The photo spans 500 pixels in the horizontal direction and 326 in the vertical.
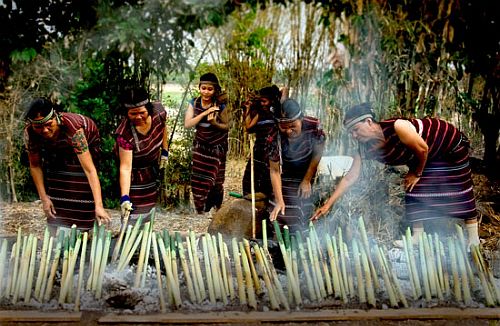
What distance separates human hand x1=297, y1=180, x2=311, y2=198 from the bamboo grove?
25.6 inches

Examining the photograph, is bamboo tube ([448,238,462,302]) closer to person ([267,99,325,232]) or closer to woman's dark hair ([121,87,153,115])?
person ([267,99,325,232])

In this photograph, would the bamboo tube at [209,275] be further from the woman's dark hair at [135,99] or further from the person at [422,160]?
the woman's dark hair at [135,99]

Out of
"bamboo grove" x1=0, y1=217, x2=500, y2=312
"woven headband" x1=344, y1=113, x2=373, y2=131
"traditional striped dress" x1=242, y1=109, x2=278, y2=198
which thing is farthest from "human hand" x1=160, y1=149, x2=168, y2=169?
"woven headband" x1=344, y1=113, x2=373, y2=131

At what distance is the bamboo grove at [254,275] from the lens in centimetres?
382

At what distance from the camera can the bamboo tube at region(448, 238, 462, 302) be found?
3.87 m

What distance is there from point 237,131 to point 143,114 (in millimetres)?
833

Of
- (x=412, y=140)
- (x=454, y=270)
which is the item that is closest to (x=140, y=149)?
(x=412, y=140)

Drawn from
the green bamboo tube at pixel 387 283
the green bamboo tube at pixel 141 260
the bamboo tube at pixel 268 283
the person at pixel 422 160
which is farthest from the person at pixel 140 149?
the green bamboo tube at pixel 387 283

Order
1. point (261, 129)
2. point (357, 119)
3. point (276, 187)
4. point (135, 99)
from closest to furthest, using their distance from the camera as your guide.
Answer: point (357, 119) < point (135, 99) < point (276, 187) < point (261, 129)

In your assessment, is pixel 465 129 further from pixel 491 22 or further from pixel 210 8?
pixel 210 8

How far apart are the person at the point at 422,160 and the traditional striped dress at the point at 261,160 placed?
481 millimetres

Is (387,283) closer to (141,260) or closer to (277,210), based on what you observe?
(277,210)

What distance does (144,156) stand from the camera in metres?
4.50

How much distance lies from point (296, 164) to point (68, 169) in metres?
1.61
